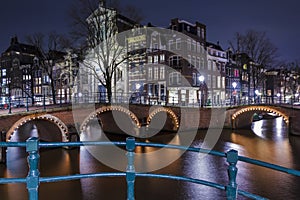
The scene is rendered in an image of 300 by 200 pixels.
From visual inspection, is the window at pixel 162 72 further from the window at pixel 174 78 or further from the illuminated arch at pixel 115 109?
the illuminated arch at pixel 115 109

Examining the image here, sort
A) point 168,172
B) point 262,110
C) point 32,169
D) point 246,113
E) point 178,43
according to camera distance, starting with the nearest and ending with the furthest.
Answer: point 32,169
point 168,172
point 262,110
point 246,113
point 178,43

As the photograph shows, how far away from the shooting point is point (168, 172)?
1387 cm

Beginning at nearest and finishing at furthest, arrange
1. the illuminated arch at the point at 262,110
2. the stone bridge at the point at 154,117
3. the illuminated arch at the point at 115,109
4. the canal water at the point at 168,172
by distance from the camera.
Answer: the canal water at the point at 168,172 → the stone bridge at the point at 154,117 → the illuminated arch at the point at 115,109 → the illuminated arch at the point at 262,110

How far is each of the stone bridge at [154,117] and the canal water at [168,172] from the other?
5.45ft

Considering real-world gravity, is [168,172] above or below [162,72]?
below

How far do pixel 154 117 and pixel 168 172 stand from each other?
49.0 ft

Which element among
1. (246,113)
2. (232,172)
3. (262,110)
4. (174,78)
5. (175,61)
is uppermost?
(175,61)

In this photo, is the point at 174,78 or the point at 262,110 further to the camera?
the point at 174,78

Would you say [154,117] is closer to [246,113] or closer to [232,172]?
[246,113]

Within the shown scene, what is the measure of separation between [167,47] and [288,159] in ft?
80.0

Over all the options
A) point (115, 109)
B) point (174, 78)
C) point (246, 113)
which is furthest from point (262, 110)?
point (115, 109)

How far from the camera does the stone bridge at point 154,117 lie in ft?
65.0

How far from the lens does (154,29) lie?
1469 inches

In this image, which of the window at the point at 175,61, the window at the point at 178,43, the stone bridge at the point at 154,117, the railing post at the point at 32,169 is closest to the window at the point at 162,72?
the window at the point at 175,61
